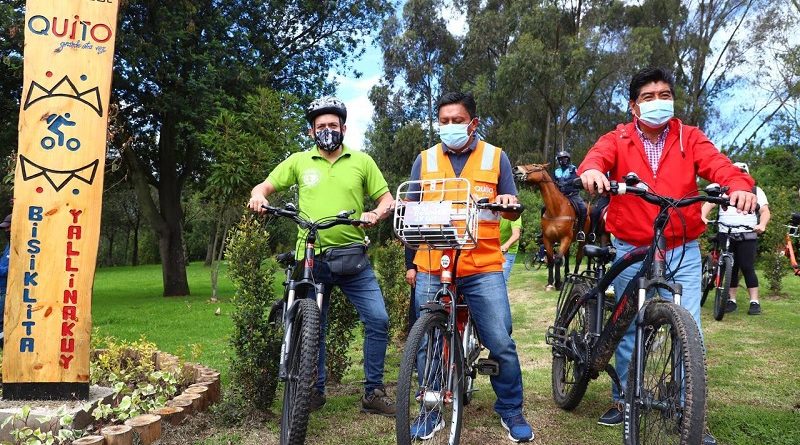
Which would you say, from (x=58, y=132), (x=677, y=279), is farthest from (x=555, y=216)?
(x=58, y=132)

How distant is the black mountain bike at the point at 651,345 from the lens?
99.1 inches

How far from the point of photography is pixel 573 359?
4.13 m

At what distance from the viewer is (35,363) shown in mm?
3742

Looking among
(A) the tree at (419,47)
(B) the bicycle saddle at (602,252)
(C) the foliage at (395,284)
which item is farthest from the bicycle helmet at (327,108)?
(A) the tree at (419,47)

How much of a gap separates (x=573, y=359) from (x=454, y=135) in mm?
1728

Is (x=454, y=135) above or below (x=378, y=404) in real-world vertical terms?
above

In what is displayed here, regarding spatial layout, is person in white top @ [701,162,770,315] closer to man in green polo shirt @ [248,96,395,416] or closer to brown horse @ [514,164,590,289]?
brown horse @ [514,164,590,289]

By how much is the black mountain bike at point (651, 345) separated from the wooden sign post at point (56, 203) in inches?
125

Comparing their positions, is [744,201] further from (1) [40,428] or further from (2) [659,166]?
(1) [40,428]

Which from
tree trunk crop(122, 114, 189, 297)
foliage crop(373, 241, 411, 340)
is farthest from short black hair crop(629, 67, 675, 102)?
tree trunk crop(122, 114, 189, 297)

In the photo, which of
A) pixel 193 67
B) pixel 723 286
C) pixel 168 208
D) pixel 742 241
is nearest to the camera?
pixel 723 286

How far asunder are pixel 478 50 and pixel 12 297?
31216 mm

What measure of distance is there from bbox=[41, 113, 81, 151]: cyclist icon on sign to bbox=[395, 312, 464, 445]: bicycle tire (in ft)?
8.28

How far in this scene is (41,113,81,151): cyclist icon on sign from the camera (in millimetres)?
3865
